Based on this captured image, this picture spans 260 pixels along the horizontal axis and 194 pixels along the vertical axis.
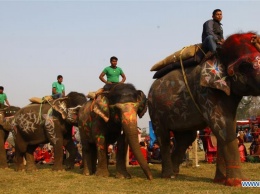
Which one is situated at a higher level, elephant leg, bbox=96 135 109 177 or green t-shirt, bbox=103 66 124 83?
green t-shirt, bbox=103 66 124 83

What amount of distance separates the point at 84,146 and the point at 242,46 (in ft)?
18.0

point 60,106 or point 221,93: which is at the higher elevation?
point 60,106

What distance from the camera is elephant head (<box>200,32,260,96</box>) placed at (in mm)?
8227

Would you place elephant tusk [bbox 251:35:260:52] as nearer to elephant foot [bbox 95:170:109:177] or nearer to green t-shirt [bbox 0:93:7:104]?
elephant foot [bbox 95:170:109:177]

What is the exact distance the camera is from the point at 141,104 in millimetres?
10898

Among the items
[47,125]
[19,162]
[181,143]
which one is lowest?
[19,162]

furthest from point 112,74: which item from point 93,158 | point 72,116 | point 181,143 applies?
point 181,143

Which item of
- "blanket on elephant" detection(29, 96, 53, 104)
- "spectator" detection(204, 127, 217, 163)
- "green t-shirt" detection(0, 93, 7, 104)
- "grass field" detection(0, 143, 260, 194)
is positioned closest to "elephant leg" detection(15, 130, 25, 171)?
"blanket on elephant" detection(29, 96, 53, 104)

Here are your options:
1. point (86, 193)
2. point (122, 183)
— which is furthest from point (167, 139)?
point (86, 193)

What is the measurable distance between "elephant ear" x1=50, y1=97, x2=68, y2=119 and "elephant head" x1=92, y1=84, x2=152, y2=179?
207cm

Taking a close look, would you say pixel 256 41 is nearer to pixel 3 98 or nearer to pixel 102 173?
pixel 102 173

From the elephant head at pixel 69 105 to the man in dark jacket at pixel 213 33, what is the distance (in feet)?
16.4

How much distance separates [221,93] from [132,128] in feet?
7.26

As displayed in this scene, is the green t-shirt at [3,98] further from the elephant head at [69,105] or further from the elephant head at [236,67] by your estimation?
the elephant head at [236,67]
